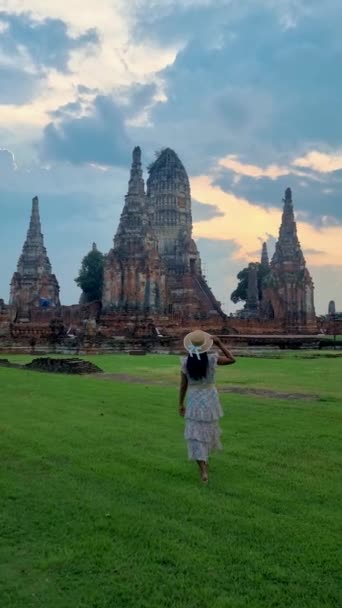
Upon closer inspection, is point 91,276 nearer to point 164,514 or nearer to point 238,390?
point 238,390

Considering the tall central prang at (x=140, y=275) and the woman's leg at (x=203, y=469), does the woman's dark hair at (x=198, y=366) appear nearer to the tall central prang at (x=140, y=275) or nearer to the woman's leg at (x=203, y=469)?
the woman's leg at (x=203, y=469)

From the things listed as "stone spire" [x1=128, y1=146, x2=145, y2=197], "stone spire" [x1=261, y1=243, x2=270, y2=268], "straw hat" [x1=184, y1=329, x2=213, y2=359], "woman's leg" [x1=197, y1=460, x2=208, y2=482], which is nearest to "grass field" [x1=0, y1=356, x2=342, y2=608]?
"woman's leg" [x1=197, y1=460, x2=208, y2=482]

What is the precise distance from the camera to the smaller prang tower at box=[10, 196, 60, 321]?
61.1 m

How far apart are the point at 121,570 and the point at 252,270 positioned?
6428cm

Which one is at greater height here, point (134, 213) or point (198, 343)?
point (134, 213)

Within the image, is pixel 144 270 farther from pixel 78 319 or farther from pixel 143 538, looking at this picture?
pixel 143 538

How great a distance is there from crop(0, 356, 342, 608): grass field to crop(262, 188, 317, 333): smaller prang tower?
47.0 metres

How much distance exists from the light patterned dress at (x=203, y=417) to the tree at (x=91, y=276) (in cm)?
6323

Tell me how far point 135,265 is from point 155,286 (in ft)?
8.16

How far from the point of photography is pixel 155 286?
4891 centimetres

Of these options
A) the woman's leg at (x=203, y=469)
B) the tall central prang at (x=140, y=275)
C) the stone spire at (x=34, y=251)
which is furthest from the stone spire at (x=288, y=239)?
Answer: the woman's leg at (x=203, y=469)

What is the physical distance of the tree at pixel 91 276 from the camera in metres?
70.2

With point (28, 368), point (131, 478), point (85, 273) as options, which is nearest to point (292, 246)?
point (85, 273)

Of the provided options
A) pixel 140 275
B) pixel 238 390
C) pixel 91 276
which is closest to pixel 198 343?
pixel 238 390
